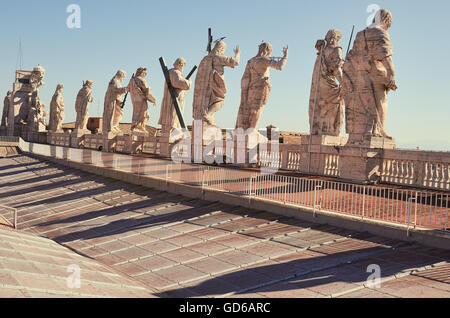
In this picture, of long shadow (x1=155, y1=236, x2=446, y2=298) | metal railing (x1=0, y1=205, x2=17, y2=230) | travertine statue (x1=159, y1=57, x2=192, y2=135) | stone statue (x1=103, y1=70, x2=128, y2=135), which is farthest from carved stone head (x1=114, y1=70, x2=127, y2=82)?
long shadow (x1=155, y1=236, x2=446, y2=298)

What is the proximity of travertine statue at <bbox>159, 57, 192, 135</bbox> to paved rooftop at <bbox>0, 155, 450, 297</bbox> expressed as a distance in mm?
7661

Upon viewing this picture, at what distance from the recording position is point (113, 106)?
29031 mm

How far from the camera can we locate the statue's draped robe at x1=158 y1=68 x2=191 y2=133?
2236 centimetres

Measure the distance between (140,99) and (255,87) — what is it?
32.3ft

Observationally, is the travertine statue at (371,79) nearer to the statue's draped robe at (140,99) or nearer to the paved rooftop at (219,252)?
the paved rooftop at (219,252)

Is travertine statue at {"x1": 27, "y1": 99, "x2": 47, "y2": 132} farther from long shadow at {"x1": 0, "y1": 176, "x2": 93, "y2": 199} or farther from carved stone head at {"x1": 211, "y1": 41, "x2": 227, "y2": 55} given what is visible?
carved stone head at {"x1": 211, "y1": 41, "x2": 227, "y2": 55}

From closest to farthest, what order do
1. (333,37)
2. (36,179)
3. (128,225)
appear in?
(128,225) < (333,37) < (36,179)

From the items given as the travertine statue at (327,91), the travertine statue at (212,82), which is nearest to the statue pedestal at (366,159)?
the travertine statue at (327,91)

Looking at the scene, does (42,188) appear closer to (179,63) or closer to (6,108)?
(179,63)

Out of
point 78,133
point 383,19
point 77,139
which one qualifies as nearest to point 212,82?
point 383,19

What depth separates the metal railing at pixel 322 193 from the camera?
9.44m

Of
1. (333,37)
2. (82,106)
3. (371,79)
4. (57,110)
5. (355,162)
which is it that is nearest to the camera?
(355,162)

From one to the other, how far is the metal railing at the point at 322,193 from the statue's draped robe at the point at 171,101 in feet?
15.3
